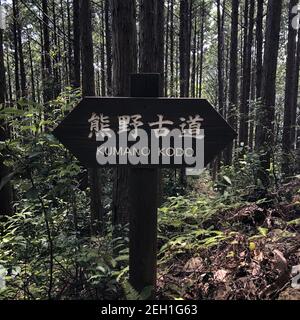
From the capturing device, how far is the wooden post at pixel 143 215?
2.52m

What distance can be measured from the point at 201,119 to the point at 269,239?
5.46ft

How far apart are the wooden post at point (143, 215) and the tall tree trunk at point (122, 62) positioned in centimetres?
190

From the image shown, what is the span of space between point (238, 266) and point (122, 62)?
110 inches

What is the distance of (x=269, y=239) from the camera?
136 inches

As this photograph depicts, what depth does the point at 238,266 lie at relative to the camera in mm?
3105

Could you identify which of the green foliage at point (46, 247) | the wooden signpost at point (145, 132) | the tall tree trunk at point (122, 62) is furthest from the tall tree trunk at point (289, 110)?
the wooden signpost at point (145, 132)

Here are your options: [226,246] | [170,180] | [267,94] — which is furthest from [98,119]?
[170,180]

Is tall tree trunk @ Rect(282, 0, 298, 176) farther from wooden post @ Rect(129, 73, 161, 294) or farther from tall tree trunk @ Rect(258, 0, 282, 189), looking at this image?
wooden post @ Rect(129, 73, 161, 294)

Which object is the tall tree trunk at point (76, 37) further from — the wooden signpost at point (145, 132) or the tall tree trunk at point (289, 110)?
the wooden signpost at point (145, 132)

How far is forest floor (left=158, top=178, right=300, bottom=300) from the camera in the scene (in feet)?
9.18
